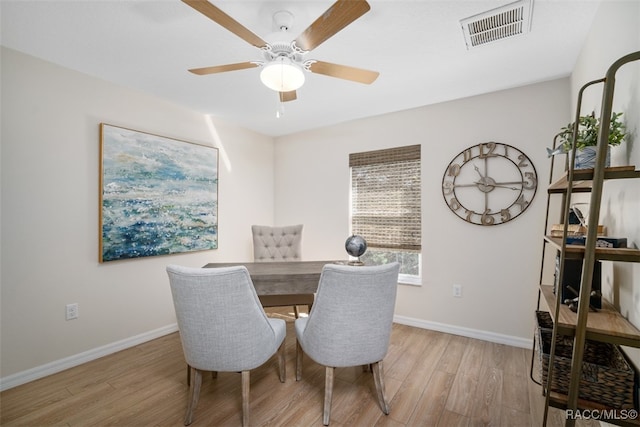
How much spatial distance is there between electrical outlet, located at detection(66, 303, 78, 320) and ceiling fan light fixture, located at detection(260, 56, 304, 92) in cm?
242

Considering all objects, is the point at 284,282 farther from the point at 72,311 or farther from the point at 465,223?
the point at 465,223

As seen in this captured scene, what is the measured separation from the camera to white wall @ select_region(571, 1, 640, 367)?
1.28m

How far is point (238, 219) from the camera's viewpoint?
12.6 feet

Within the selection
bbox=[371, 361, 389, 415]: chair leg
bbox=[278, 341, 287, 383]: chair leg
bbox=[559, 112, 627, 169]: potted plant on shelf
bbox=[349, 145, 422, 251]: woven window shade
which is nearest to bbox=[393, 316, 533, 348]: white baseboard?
bbox=[349, 145, 422, 251]: woven window shade

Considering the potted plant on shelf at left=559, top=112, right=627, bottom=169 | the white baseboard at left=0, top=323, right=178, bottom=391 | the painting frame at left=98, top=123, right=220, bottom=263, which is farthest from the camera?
the painting frame at left=98, top=123, right=220, bottom=263

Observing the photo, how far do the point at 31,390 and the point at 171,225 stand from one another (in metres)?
1.58

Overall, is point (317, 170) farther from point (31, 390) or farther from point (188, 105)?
point (31, 390)

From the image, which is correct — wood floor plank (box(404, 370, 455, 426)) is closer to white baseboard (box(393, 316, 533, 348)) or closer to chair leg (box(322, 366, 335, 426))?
chair leg (box(322, 366, 335, 426))

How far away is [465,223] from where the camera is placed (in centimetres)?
Result: 292

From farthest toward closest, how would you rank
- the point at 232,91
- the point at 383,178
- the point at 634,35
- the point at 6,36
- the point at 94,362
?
the point at 383,178
the point at 232,91
the point at 94,362
the point at 6,36
the point at 634,35

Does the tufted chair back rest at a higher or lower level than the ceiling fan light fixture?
lower

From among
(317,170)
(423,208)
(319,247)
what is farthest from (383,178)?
(319,247)

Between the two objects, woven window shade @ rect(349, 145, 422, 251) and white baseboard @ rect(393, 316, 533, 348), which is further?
woven window shade @ rect(349, 145, 422, 251)

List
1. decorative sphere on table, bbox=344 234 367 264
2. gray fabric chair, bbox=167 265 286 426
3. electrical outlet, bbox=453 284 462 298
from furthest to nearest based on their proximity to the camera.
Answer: electrical outlet, bbox=453 284 462 298 → decorative sphere on table, bbox=344 234 367 264 → gray fabric chair, bbox=167 265 286 426
